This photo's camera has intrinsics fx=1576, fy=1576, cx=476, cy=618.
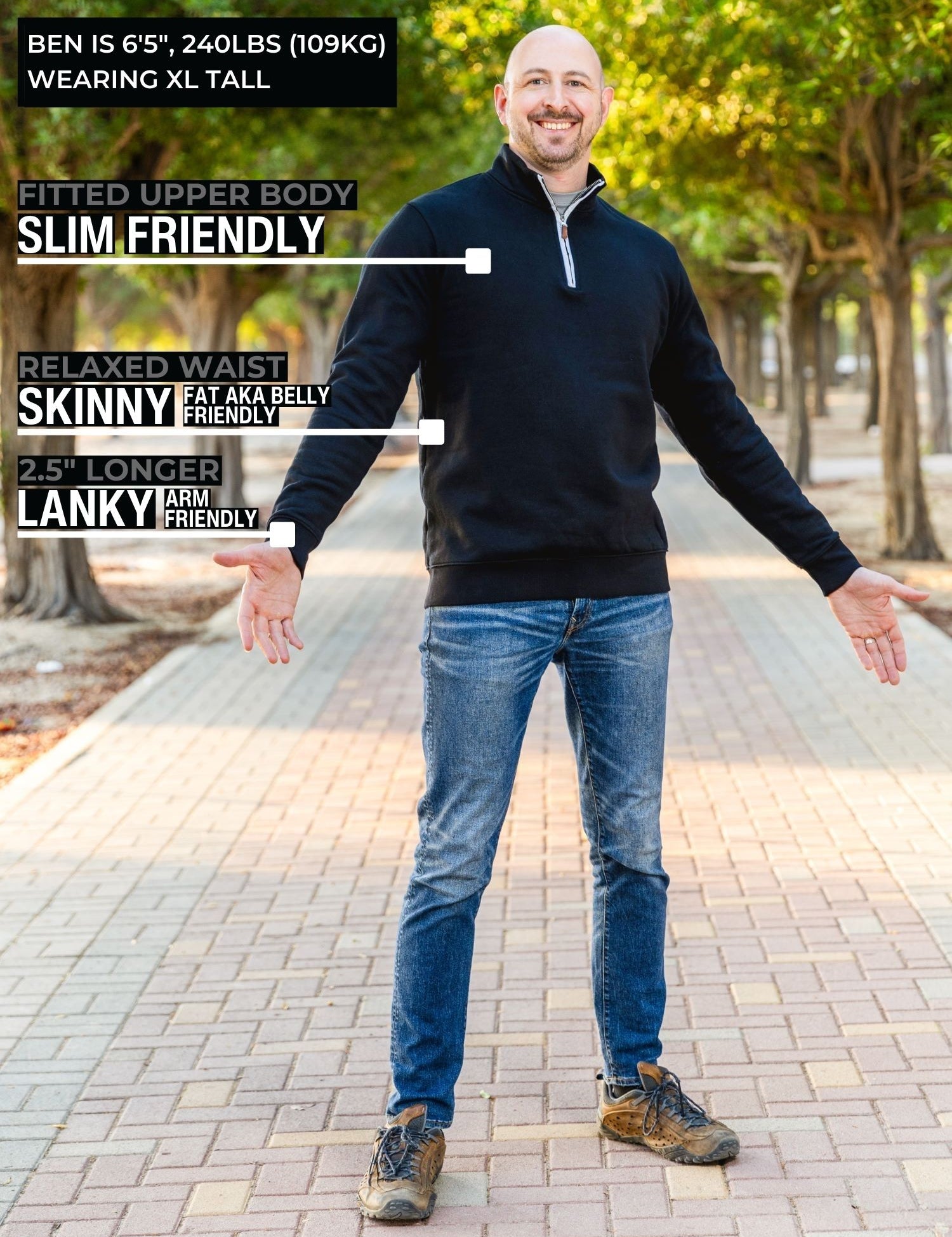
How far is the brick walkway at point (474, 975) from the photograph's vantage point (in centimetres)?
323

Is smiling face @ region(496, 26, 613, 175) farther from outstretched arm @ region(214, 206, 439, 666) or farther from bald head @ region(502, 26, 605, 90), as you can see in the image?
outstretched arm @ region(214, 206, 439, 666)

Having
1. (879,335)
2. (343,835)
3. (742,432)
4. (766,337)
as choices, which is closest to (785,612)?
(879,335)

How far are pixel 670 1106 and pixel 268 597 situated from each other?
141 cm

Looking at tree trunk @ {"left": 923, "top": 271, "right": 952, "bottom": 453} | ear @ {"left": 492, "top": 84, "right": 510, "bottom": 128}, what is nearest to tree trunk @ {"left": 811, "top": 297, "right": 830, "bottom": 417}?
tree trunk @ {"left": 923, "top": 271, "right": 952, "bottom": 453}

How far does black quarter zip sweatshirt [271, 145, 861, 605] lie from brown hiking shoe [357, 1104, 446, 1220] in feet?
3.47

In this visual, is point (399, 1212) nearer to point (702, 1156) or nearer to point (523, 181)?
point (702, 1156)

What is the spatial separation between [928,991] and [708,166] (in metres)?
10.8

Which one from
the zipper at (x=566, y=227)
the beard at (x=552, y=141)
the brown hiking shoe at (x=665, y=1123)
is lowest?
the brown hiking shoe at (x=665, y=1123)

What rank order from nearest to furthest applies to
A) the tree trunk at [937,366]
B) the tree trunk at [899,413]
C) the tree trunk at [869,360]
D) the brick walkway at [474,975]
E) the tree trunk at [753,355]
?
the brick walkway at [474,975], the tree trunk at [899,413], the tree trunk at [937,366], the tree trunk at [869,360], the tree trunk at [753,355]

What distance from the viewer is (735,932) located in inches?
187

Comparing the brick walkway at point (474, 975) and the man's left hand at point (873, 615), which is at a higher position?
the man's left hand at point (873, 615)

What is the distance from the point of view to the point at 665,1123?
333cm

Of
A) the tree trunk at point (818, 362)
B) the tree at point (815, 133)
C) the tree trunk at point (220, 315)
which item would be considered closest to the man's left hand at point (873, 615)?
the tree at point (815, 133)

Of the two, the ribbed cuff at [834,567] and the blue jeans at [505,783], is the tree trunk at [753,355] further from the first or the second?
the blue jeans at [505,783]
